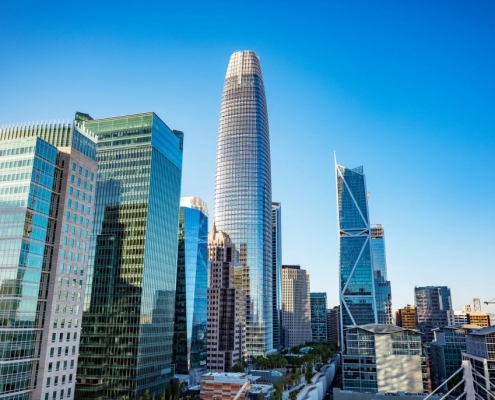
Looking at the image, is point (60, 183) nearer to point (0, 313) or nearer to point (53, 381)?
point (0, 313)

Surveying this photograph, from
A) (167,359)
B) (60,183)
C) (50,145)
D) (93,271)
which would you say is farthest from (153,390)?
(50,145)

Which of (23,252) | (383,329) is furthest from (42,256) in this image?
(383,329)

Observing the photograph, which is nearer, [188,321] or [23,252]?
[23,252]

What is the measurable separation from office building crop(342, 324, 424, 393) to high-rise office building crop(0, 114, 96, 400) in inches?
3793

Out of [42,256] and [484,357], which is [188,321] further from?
[484,357]

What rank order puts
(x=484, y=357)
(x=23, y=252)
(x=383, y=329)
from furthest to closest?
(x=383, y=329)
(x=484, y=357)
(x=23, y=252)

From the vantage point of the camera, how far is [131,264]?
138750 millimetres

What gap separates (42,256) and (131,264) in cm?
4561

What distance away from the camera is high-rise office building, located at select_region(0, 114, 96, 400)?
87.9 m

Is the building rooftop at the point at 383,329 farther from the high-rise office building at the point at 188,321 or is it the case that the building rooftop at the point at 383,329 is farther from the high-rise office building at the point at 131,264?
the high-rise office building at the point at 188,321

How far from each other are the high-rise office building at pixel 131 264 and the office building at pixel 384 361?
64256 millimetres

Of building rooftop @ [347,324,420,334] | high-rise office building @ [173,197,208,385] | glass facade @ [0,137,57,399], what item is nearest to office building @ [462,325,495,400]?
building rooftop @ [347,324,420,334]

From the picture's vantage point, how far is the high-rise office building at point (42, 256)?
87938mm

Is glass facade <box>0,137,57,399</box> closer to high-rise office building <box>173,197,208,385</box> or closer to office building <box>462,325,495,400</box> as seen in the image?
high-rise office building <box>173,197,208,385</box>
